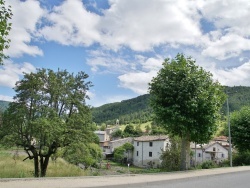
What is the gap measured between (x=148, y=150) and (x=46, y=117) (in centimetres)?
5128

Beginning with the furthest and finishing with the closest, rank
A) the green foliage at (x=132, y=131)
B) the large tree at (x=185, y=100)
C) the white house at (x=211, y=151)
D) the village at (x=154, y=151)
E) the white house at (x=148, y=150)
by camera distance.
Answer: the green foliage at (x=132, y=131), the white house at (x=211, y=151), the village at (x=154, y=151), the white house at (x=148, y=150), the large tree at (x=185, y=100)

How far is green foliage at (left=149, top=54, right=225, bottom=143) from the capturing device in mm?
19703

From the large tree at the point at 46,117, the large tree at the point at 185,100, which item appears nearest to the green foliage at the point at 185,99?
the large tree at the point at 185,100

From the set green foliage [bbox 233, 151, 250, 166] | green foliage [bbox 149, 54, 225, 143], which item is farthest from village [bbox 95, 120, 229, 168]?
green foliage [bbox 149, 54, 225, 143]

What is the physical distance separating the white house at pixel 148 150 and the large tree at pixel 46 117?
44510 millimetres

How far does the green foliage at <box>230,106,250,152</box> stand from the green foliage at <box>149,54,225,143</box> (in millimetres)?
11944

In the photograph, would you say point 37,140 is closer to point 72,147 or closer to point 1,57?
point 72,147

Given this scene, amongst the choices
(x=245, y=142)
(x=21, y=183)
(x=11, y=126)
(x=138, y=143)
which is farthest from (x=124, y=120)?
(x=21, y=183)

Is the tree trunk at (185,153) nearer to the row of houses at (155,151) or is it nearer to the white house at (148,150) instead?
the white house at (148,150)

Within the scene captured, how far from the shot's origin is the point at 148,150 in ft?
229

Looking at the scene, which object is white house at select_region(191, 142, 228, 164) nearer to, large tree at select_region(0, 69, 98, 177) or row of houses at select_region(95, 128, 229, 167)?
row of houses at select_region(95, 128, 229, 167)

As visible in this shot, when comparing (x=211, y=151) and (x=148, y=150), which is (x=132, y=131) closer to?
(x=148, y=150)

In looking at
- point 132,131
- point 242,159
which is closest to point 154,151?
point 242,159

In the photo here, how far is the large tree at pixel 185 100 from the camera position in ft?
64.6
